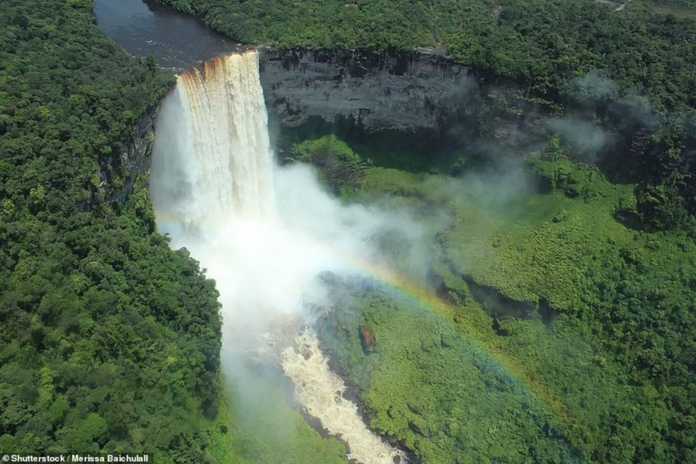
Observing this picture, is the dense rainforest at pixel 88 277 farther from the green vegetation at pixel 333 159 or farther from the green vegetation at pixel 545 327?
the green vegetation at pixel 333 159

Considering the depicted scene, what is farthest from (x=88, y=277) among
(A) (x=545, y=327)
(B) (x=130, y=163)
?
(A) (x=545, y=327)

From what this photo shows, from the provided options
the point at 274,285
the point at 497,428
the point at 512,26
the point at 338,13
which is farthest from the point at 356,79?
the point at 497,428

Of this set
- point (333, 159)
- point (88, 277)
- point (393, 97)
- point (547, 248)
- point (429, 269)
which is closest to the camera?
point (88, 277)

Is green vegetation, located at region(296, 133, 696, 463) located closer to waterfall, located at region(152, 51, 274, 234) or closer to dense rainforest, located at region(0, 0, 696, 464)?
dense rainforest, located at region(0, 0, 696, 464)

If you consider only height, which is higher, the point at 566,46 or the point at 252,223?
the point at 566,46

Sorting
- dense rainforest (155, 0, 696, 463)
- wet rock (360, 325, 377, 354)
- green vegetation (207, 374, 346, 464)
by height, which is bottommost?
green vegetation (207, 374, 346, 464)

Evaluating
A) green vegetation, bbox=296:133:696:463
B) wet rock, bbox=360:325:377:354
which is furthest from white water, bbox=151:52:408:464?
wet rock, bbox=360:325:377:354

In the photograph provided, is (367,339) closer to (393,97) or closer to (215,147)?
(215,147)

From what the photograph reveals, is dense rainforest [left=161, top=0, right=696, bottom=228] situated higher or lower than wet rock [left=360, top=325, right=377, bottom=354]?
higher

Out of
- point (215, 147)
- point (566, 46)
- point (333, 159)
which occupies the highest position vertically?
point (566, 46)
